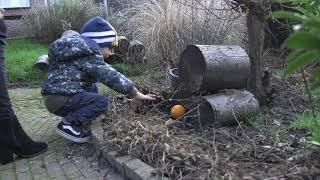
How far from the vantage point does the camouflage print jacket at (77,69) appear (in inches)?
164

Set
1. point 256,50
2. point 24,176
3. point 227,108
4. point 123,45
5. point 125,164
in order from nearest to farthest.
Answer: point 125,164, point 24,176, point 227,108, point 256,50, point 123,45

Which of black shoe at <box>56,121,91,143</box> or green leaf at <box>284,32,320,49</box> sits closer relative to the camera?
green leaf at <box>284,32,320,49</box>

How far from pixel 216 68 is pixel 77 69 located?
1.21 m

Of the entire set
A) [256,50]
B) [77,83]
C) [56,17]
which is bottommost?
[77,83]

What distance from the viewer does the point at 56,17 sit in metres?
10.9

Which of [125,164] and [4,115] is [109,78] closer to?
[4,115]

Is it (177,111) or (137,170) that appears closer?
(137,170)

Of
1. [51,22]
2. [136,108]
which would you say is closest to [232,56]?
[136,108]

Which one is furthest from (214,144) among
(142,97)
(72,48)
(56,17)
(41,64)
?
(56,17)

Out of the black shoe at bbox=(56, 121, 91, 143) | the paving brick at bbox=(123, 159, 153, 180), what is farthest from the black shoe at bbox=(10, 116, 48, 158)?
the paving brick at bbox=(123, 159, 153, 180)

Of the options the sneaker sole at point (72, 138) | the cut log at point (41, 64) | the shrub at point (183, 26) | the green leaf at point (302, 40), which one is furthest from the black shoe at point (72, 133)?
the cut log at point (41, 64)

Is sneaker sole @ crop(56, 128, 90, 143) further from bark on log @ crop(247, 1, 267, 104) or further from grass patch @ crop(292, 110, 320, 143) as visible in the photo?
grass patch @ crop(292, 110, 320, 143)

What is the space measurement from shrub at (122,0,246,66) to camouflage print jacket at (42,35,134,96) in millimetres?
2270

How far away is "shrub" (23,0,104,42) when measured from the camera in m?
10.8
